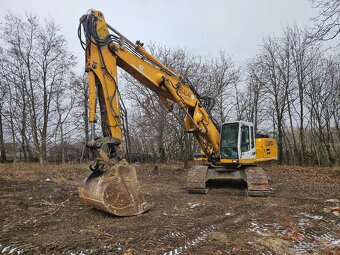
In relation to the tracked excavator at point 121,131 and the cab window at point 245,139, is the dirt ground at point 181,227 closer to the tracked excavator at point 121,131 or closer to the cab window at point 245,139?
the tracked excavator at point 121,131

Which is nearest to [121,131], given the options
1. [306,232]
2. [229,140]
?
[306,232]

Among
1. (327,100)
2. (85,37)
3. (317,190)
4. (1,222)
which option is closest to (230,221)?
(1,222)

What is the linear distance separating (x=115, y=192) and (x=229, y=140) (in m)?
4.71

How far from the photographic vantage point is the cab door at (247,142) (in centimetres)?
814

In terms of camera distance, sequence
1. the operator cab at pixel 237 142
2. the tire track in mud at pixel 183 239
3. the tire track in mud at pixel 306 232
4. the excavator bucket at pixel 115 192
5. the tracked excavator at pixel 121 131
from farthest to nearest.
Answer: the operator cab at pixel 237 142, the tracked excavator at pixel 121 131, the excavator bucket at pixel 115 192, the tire track in mud at pixel 306 232, the tire track in mud at pixel 183 239

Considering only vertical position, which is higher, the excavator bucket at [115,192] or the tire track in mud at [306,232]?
the excavator bucket at [115,192]

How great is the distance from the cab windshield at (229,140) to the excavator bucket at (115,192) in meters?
3.86

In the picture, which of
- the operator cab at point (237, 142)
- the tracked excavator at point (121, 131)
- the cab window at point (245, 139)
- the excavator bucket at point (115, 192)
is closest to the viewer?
the excavator bucket at point (115, 192)

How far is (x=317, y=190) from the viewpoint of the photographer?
8.55m

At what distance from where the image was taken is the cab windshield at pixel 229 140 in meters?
8.11

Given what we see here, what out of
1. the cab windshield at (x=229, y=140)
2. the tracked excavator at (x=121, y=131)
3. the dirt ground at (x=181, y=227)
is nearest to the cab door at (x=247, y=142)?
the tracked excavator at (x=121, y=131)

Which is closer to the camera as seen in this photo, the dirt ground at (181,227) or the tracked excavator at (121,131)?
the dirt ground at (181,227)

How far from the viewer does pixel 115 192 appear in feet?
15.5

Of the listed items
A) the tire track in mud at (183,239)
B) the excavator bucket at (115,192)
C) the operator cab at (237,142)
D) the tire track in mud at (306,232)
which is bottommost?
the tire track in mud at (306,232)
